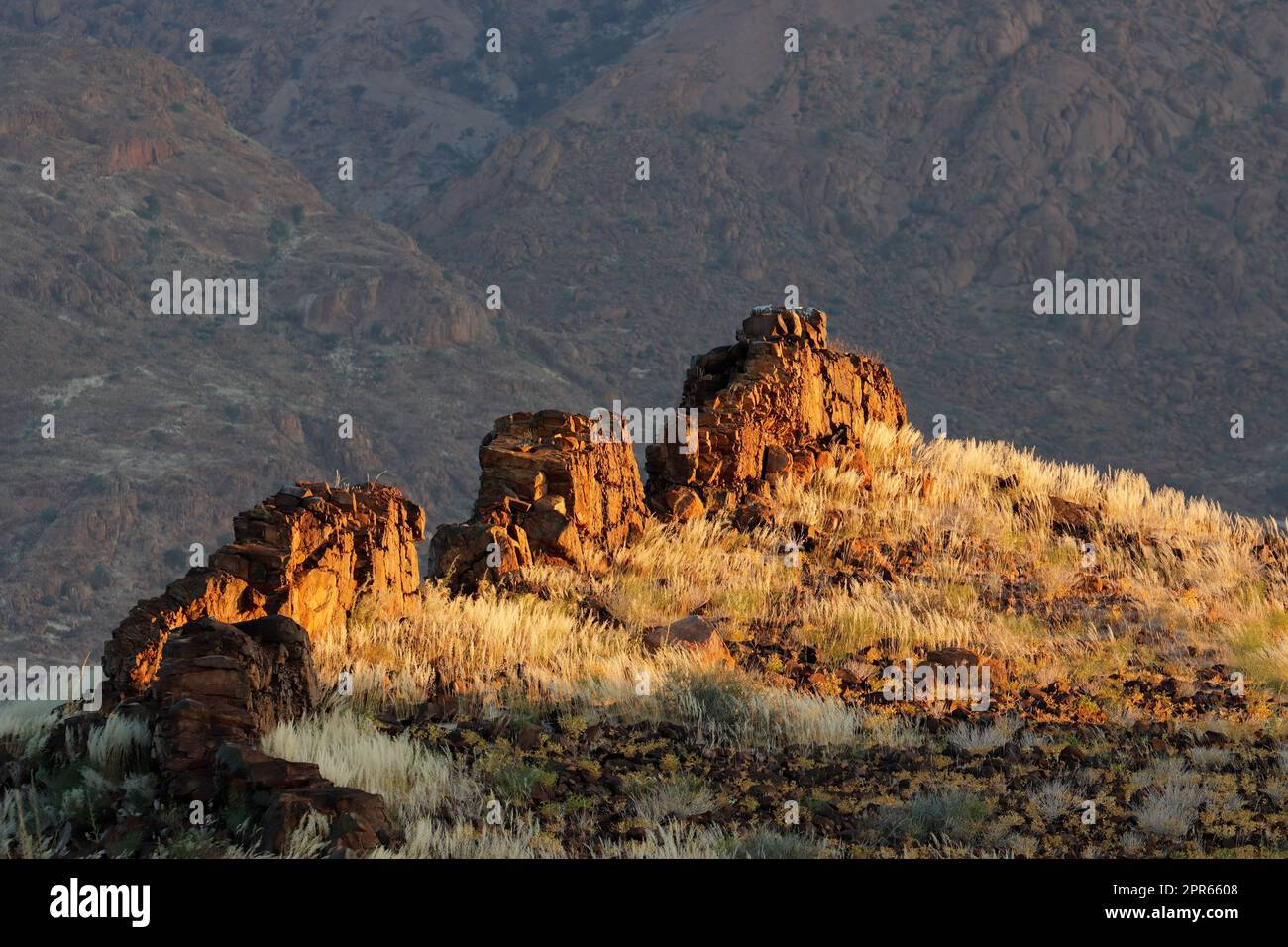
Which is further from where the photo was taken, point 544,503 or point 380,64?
point 380,64

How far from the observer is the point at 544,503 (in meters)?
15.4

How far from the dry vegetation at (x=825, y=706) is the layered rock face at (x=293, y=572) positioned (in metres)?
0.34

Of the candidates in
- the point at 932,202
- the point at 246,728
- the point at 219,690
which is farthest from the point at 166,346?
the point at 246,728

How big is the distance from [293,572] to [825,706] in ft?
12.0

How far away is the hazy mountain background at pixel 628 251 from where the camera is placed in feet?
322

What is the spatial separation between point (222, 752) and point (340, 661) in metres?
3.06

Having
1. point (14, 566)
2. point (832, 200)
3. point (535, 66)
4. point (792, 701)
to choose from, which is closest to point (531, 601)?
point (792, 701)

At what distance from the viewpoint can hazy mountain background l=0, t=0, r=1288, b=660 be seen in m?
98.1

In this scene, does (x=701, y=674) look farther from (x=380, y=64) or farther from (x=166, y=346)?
(x=380, y=64)

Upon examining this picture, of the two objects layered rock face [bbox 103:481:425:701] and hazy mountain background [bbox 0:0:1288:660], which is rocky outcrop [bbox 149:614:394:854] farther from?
hazy mountain background [bbox 0:0:1288:660]

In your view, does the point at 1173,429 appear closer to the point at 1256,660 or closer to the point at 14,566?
the point at 14,566

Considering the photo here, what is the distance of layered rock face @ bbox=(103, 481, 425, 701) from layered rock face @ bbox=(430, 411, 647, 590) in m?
0.58
